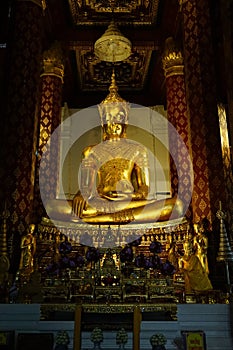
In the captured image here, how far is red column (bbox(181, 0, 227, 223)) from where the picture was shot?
5.06m

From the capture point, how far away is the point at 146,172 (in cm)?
703

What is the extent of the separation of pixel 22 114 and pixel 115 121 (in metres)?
2.60

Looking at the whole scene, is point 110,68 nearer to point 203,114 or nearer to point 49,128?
point 49,128

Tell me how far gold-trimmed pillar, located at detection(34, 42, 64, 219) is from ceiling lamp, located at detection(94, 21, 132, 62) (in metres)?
0.77

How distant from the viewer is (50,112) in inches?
281

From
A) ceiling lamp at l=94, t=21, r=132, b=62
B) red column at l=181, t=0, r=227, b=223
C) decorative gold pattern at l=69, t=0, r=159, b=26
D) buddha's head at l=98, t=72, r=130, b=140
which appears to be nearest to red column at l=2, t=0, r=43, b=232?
ceiling lamp at l=94, t=21, r=132, b=62

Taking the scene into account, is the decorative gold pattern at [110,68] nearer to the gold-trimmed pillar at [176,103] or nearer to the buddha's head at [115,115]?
the gold-trimmed pillar at [176,103]

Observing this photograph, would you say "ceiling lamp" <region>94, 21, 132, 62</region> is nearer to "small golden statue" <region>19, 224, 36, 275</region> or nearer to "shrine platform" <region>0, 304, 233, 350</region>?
"small golden statue" <region>19, 224, 36, 275</region>

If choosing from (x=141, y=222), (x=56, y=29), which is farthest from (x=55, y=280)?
(x=56, y=29)

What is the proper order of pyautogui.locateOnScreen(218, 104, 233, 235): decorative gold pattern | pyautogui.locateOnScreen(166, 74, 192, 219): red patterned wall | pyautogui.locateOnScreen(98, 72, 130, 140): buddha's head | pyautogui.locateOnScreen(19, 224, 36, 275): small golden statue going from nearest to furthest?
pyautogui.locateOnScreen(19, 224, 36, 275): small golden statue, pyautogui.locateOnScreen(218, 104, 233, 235): decorative gold pattern, pyautogui.locateOnScreen(166, 74, 192, 219): red patterned wall, pyautogui.locateOnScreen(98, 72, 130, 140): buddha's head

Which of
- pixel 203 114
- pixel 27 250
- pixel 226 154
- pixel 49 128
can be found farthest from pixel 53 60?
pixel 27 250

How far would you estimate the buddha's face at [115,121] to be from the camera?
7.47 m

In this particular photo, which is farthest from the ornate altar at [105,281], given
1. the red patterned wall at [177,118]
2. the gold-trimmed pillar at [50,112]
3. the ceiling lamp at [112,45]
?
the ceiling lamp at [112,45]

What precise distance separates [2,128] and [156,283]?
3.15 metres
